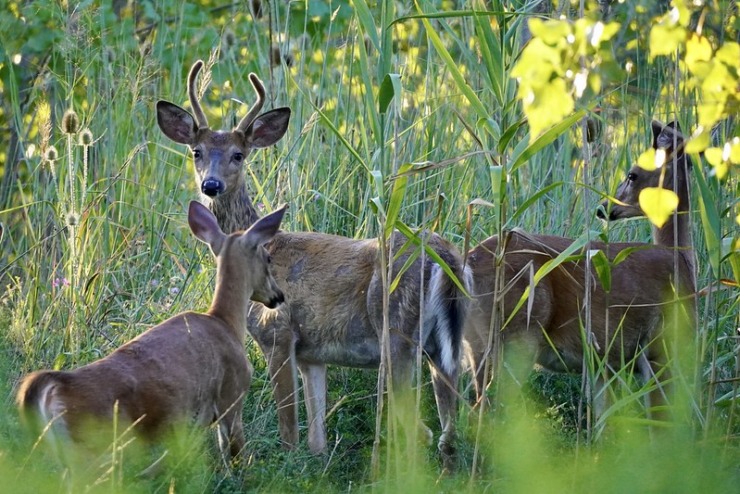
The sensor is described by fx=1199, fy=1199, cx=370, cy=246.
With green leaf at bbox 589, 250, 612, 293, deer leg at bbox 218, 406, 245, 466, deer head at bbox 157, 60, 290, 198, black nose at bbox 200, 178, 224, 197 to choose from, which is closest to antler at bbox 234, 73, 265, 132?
deer head at bbox 157, 60, 290, 198

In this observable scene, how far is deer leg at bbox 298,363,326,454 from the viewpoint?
5.74 metres

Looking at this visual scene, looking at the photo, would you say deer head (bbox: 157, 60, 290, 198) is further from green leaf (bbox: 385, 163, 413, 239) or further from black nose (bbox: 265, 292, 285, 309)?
green leaf (bbox: 385, 163, 413, 239)

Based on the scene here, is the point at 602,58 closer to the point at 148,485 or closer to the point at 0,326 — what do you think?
the point at 148,485

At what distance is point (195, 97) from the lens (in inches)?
271

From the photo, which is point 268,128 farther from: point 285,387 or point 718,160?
point 718,160

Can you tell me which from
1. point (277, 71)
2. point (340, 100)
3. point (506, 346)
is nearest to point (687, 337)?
point (506, 346)

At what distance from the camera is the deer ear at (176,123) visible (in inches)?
275

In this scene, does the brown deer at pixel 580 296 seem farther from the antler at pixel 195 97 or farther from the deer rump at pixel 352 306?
the antler at pixel 195 97

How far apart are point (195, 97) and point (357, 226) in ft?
3.94

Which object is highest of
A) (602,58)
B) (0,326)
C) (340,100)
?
(602,58)

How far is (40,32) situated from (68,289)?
5066mm

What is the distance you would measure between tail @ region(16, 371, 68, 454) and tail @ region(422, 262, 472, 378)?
88.9 inches

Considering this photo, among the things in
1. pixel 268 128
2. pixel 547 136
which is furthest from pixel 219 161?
pixel 547 136

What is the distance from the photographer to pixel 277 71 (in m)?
7.55
